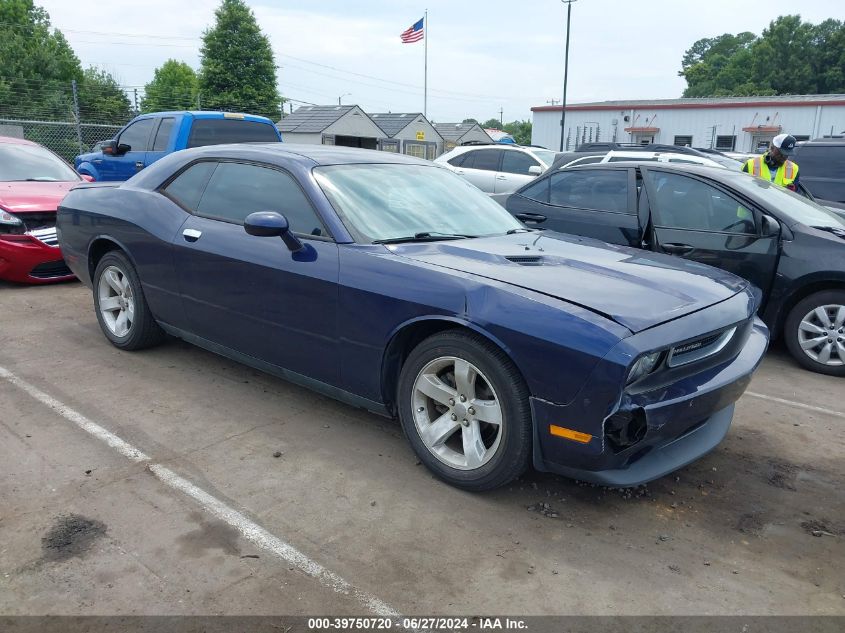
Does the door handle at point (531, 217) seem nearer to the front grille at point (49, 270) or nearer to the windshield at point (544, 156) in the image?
the front grille at point (49, 270)

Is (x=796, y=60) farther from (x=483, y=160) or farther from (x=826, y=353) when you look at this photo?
(x=826, y=353)

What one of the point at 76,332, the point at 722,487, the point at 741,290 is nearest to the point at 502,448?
the point at 722,487

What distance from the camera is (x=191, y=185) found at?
176 inches

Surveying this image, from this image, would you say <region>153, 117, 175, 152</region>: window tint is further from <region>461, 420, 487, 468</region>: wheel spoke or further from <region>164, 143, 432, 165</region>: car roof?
<region>461, 420, 487, 468</region>: wheel spoke

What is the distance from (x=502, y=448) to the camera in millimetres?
2959

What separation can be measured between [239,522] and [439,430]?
99cm

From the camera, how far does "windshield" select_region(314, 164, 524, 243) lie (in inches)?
145

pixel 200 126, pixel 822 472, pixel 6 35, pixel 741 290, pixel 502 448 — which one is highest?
pixel 6 35

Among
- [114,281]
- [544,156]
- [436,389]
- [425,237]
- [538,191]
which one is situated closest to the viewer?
[436,389]

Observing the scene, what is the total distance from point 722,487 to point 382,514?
5.57 feet

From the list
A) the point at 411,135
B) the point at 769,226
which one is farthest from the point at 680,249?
the point at 411,135

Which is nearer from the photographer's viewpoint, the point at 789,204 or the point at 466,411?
the point at 466,411

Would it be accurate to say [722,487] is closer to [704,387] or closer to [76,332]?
[704,387]

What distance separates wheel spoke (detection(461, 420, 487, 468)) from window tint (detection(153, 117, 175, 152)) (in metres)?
8.23
